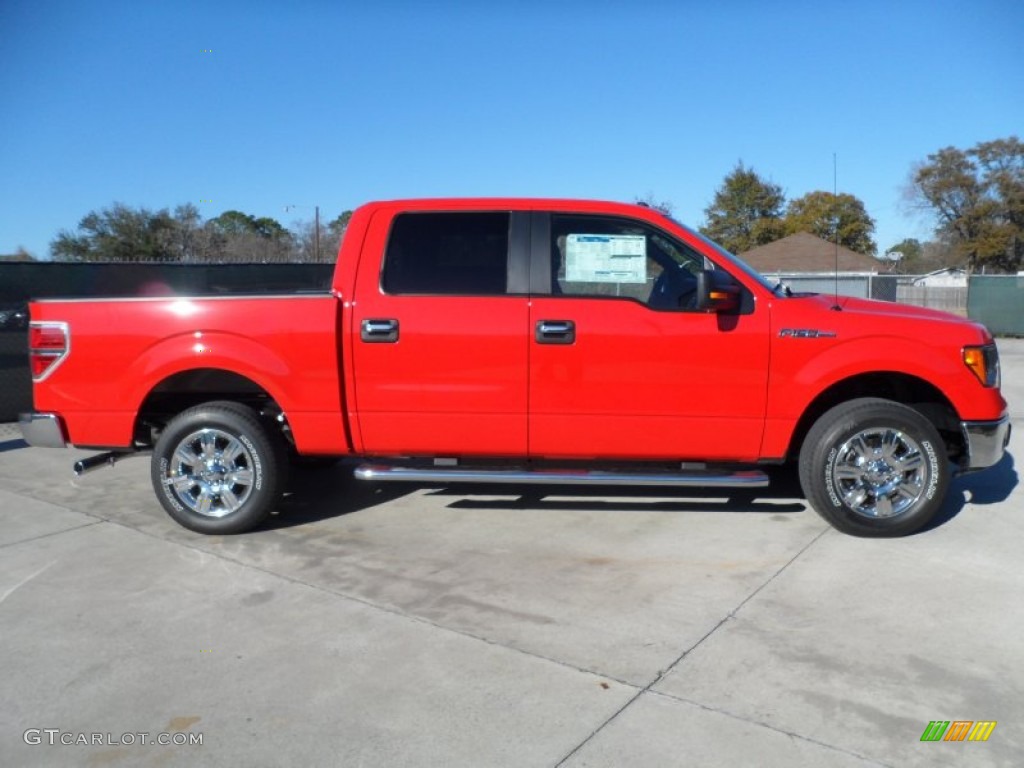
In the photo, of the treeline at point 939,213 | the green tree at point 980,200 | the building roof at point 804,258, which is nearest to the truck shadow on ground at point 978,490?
the building roof at point 804,258

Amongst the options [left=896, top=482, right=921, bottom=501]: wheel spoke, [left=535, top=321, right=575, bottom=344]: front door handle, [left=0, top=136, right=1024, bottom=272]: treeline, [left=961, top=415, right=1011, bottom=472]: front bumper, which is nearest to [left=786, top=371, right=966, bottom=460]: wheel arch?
[left=961, top=415, right=1011, bottom=472]: front bumper

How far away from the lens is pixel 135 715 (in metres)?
3.19

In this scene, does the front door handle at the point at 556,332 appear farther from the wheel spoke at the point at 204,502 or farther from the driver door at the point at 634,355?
the wheel spoke at the point at 204,502

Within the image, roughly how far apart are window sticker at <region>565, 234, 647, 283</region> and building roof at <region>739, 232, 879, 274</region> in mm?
27832

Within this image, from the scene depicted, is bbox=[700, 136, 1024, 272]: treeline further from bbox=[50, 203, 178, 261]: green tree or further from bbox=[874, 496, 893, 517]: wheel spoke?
A: bbox=[874, 496, 893, 517]: wheel spoke

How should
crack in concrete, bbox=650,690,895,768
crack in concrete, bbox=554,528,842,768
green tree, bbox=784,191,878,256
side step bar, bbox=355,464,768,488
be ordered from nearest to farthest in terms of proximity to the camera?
crack in concrete, bbox=650,690,895,768, crack in concrete, bbox=554,528,842,768, side step bar, bbox=355,464,768,488, green tree, bbox=784,191,878,256

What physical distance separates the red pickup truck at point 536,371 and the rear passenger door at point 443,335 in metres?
0.01

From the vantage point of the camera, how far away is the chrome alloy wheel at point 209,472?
5.23 m

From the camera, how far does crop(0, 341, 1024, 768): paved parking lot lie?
9.84 feet

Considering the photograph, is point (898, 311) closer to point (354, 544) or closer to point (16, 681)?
point (354, 544)

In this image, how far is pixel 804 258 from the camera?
3381 centimetres

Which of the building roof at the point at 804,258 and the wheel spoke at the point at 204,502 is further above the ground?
the building roof at the point at 804,258

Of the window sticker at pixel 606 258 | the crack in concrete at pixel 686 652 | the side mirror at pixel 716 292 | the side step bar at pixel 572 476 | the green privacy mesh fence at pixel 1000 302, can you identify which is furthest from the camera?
the green privacy mesh fence at pixel 1000 302

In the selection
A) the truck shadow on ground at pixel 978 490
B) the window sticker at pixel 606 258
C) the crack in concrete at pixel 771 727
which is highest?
the window sticker at pixel 606 258
